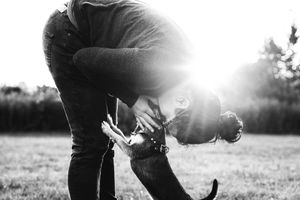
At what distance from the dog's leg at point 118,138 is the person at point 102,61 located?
6cm

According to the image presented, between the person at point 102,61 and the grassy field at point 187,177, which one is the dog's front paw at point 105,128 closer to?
the person at point 102,61

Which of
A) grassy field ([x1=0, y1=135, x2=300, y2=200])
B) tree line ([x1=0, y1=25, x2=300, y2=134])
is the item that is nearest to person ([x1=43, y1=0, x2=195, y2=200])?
grassy field ([x1=0, y1=135, x2=300, y2=200])

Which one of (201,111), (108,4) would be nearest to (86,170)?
(201,111)

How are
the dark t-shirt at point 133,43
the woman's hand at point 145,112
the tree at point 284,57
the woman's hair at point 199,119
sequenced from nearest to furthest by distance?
the dark t-shirt at point 133,43, the woman's hair at point 199,119, the woman's hand at point 145,112, the tree at point 284,57

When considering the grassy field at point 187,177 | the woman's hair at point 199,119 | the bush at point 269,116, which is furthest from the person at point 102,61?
the bush at point 269,116

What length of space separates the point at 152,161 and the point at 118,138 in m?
0.23

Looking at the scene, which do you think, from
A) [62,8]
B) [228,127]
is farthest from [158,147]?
[62,8]

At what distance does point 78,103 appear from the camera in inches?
86.9

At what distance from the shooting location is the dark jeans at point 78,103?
2.18 m

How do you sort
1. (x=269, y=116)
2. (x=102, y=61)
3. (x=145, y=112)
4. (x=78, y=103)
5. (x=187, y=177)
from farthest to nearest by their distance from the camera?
(x=269, y=116) → (x=187, y=177) → (x=78, y=103) → (x=145, y=112) → (x=102, y=61)

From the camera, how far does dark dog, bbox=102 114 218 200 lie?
2.12 metres

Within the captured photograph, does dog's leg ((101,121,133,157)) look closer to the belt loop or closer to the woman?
the woman

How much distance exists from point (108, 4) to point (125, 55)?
0.40 metres

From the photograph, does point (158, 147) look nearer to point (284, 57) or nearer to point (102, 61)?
point (102, 61)
